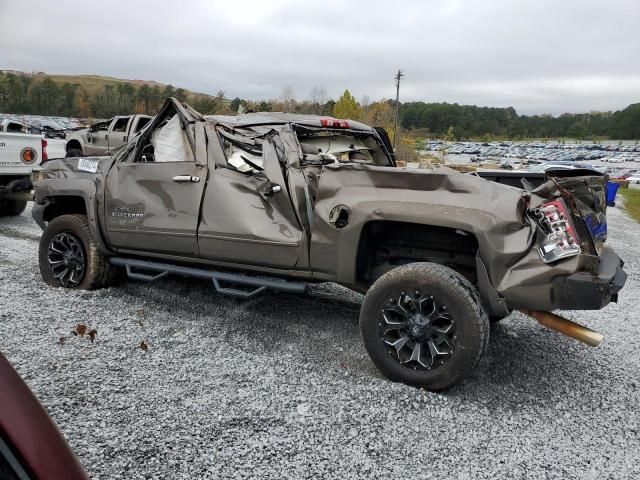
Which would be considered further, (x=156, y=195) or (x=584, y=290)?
(x=156, y=195)

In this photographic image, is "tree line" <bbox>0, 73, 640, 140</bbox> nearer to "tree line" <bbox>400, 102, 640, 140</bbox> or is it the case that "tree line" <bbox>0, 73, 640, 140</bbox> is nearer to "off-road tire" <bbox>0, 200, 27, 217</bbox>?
"tree line" <bbox>400, 102, 640, 140</bbox>

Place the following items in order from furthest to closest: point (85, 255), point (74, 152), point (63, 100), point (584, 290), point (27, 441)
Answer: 1. point (63, 100)
2. point (74, 152)
3. point (85, 255)
4. point (584, 290)
5. point (27, 441)

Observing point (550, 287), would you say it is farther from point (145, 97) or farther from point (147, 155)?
point (145, 97)

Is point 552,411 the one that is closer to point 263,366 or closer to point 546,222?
point 546,222

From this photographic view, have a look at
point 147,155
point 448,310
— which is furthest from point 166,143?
point 448,310

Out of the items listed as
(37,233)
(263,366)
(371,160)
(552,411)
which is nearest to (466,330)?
(552,411)

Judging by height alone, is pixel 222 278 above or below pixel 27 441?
below

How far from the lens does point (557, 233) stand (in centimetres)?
316

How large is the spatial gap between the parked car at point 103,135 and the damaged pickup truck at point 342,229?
9.18 metres

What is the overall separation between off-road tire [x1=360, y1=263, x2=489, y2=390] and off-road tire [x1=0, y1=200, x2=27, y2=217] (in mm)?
8400

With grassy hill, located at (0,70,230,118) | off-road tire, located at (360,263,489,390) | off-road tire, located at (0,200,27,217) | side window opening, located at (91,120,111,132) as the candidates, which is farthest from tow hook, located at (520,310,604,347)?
grassy hill, located at (0,70,230,118)

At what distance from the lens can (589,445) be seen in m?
2.90

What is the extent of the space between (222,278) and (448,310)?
6.27 feet

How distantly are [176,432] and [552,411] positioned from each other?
2258 millimetres
